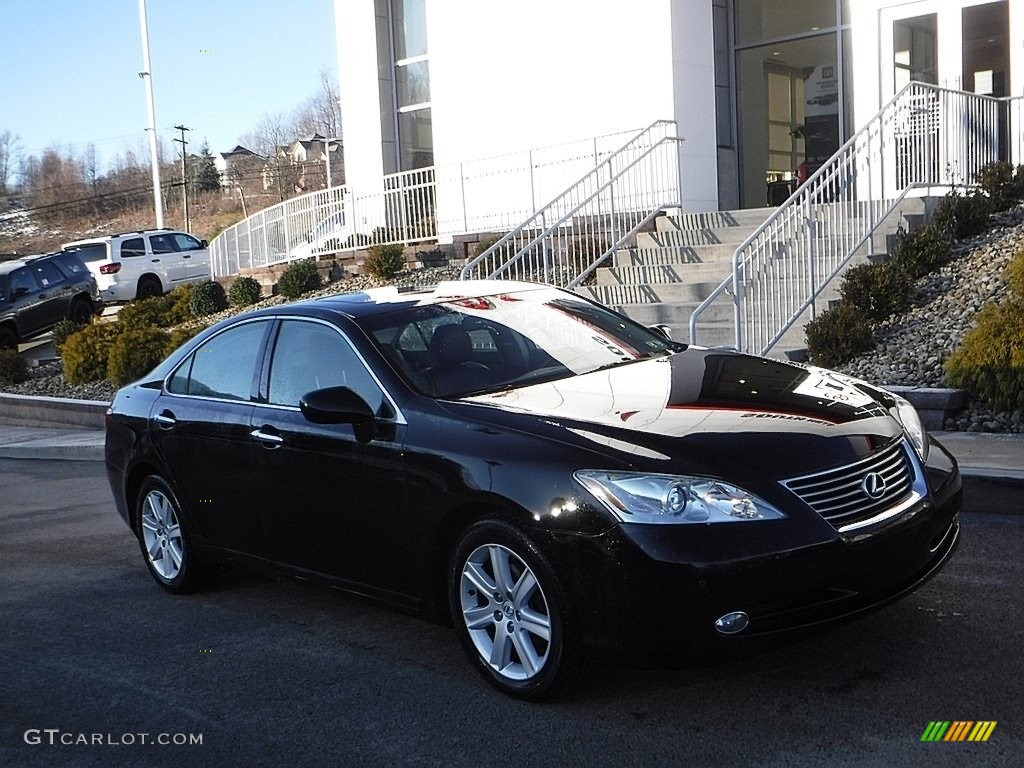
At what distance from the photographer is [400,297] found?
19.0 ft

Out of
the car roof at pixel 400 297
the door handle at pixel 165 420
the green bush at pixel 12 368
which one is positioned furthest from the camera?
the green bush at pixel 12 368

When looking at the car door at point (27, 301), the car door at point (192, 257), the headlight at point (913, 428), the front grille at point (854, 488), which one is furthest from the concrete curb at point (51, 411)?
the front grille at point (854, 488)

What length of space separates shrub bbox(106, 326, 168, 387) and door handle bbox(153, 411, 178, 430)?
33.4 ft

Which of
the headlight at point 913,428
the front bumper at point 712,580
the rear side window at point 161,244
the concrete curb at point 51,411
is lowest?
the concrete curb at point 51,411

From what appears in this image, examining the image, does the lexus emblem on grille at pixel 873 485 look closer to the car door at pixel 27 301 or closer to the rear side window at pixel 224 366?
the rear side window at pixel 224 366

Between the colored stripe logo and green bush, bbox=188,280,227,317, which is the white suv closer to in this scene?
green bush, bbox=188,280,227,317

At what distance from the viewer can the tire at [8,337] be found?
21594 mm

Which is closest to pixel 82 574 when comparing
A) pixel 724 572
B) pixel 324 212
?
pixel 724 572

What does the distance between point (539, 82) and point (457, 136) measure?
2070 mm

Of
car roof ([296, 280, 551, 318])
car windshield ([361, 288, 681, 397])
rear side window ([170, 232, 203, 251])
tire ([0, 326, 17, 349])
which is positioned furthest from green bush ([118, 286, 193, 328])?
car windshield ([361, 288, 681, 397])

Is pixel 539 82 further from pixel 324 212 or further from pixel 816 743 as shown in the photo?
pixel 816 743

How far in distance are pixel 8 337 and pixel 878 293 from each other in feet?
55.8

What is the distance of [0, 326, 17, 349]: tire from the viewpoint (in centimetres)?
2159

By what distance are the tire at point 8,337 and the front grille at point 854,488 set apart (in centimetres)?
2039
